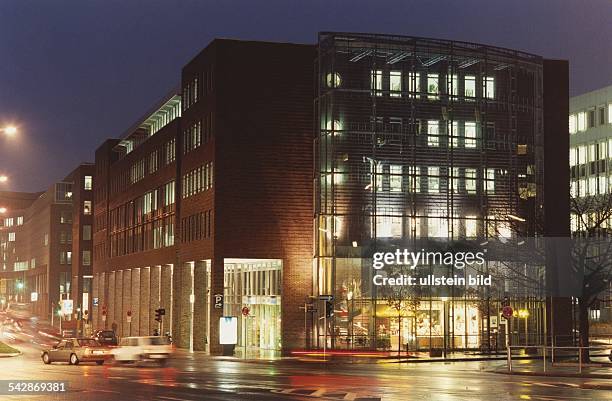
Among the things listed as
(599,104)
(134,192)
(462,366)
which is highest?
(599,104)

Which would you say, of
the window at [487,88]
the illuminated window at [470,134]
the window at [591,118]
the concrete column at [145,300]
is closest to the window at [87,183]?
the concrete column at [145,300]

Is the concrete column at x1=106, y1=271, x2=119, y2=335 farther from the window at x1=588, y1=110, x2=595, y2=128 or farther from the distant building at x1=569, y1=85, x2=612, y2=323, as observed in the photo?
the window at x1=588, y1=110, x2=595, y2=128

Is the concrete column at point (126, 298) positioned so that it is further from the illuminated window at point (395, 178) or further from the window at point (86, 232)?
the window at point (86, 232)

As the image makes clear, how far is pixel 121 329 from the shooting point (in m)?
114

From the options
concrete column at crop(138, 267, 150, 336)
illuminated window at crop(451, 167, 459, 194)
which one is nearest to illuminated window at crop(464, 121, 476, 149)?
illuminated window at crop(451, 167, 459, 194)

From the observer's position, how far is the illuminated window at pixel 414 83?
256 ft

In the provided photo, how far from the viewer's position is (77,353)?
56.9 m

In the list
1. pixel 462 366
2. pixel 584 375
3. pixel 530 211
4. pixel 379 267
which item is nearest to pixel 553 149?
pixel 530 211

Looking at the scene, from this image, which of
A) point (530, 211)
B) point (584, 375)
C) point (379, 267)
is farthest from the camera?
point (530, 211)

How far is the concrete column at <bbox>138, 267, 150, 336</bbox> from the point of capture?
10231cm

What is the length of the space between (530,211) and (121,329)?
4979cm

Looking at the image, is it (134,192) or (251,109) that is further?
(134,192)

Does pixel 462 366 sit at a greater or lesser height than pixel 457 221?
lesser

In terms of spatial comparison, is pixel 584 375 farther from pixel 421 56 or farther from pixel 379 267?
pixel 421 56
